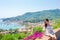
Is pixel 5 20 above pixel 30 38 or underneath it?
underneath

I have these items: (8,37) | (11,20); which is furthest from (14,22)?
(8,37)

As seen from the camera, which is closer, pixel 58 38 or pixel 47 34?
pixel 47 34

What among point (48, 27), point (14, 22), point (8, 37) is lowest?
point (14, 22)

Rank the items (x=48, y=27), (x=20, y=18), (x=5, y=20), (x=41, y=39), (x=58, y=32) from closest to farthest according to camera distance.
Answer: (x=41, y=39) → (x=48, y=27) → (x=58, y=32) → (x=5, y=20) → (x=20, y=18)

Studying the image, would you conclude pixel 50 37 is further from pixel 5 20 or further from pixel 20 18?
pixel 20 18

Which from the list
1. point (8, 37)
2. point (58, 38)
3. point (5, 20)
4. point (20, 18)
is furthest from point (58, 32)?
point (20, 18)

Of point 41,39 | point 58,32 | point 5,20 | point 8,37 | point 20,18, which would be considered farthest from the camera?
point 20,18

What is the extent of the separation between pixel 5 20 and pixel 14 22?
7.82 meters

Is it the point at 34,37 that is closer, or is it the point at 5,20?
the point at 34,37

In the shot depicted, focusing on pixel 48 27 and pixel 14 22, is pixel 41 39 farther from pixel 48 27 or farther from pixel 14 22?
pixel 14 22

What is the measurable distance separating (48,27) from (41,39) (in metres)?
0.34

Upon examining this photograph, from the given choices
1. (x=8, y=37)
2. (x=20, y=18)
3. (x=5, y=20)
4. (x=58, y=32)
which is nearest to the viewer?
(x=58, y=32)

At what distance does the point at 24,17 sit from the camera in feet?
257

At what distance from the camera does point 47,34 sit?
11.1ft
